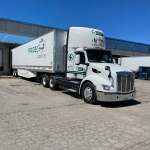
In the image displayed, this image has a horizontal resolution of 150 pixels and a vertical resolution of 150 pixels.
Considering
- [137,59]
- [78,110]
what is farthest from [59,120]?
[137,59]

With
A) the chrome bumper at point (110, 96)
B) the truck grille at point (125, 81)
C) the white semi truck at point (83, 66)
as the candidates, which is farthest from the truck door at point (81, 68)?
the truck grille at point (125, 81)

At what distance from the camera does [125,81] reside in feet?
22.3

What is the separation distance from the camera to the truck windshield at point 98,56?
7.79m

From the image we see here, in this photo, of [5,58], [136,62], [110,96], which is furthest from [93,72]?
[136,62]

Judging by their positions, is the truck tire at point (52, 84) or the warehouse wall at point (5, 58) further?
the warehouse wall at point (5, 58)

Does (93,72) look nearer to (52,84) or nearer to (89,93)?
(89,93)

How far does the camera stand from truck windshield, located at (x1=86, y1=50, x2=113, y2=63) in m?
7.79

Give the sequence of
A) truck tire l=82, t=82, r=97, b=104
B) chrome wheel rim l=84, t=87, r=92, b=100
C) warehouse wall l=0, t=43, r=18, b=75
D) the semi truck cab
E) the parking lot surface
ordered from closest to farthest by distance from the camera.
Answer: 1. the parking lot surface
2. the semi truck cab
3. truck tire l=82, t=82, r=97, b=104
4. chrome wheel rim l=84, t=87, r=92, b=100
5. warehouse wall l=0, t=43, r=18, b=75

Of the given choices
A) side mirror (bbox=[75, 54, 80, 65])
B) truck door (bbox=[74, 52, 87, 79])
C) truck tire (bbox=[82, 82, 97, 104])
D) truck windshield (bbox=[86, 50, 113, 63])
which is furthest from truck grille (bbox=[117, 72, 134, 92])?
side mirror (bbox=[75, 54, 80, 65])

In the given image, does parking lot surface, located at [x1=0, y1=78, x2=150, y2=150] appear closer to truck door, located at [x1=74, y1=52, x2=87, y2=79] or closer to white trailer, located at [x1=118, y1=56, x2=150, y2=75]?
truck door, located at [x1=74, y1=52, x2=87, y2=79]

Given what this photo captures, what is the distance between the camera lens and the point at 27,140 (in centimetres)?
353

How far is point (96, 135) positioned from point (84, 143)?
0.53m

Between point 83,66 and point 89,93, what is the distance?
151cm

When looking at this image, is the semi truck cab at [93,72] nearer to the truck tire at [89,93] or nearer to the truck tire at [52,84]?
the truck tire at [89,93]
